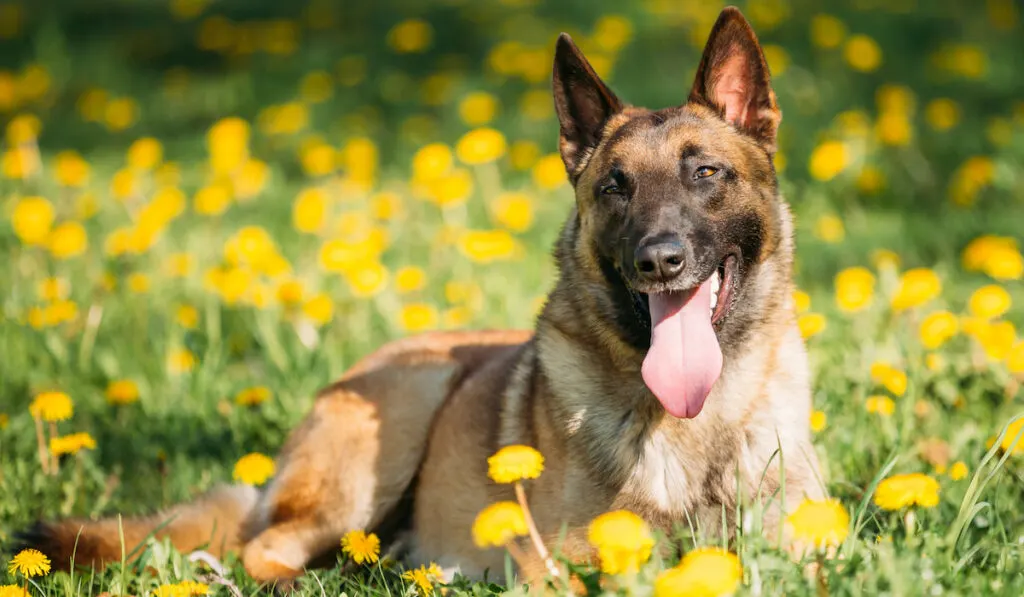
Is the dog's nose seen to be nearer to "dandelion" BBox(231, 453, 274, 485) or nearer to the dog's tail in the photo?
"dandelion" BBox(231, 453, 274, 485)

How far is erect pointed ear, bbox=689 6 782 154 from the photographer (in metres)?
3.34

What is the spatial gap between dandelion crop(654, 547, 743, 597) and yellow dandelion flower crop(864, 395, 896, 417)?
2.07m

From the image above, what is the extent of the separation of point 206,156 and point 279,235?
219cm

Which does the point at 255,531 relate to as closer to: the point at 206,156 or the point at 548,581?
the point at 548,581

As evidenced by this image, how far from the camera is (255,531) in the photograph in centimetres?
388

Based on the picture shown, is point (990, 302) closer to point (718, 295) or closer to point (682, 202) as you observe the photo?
point (718, 295)

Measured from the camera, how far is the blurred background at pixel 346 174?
16.9 feet

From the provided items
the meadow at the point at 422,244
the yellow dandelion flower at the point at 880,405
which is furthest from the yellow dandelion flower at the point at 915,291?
the yellow dandelion flower at the point at 880,405

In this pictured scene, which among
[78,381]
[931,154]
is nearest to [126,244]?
[78,381]

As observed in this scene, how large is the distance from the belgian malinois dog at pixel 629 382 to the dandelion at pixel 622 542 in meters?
0.63

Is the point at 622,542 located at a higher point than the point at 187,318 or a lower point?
higher

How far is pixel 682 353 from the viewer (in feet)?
10.1

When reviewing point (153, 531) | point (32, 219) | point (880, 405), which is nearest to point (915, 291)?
point (880, 405)

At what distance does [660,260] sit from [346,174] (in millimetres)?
5377
